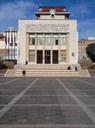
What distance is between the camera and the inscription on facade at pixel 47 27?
72.7 meters

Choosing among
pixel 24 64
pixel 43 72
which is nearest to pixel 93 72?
pixel 43 72

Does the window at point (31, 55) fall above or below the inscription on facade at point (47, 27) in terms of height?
below

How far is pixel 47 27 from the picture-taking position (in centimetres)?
7306

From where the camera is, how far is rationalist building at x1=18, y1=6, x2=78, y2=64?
2847 inches

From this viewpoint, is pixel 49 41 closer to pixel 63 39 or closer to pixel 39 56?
pixel 63 39

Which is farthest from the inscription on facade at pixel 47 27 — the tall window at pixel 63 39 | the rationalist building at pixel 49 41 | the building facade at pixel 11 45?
the building facade at pixel 11 45

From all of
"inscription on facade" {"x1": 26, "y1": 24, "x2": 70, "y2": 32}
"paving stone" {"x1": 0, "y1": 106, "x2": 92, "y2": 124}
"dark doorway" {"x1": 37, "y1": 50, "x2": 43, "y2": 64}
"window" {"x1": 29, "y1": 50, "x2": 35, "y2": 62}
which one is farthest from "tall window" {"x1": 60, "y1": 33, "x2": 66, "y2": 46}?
"paving stone" {"x1": 0, "y1": 106, "x2": 92, "y2": 124}

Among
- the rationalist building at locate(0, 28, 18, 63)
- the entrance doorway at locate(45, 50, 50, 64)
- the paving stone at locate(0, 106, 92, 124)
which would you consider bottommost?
the paving stone at locate(0, 106, 92, 124)

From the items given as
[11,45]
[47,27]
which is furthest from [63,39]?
[11,45]

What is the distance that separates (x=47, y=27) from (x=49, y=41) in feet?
10.7

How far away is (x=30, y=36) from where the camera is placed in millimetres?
72938

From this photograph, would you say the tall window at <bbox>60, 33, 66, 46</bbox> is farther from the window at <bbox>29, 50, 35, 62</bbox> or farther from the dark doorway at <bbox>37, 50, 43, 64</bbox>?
the window at <bbox>29, 50, 35, 62</bbox>

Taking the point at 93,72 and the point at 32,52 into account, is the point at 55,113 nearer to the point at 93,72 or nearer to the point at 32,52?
the point at 93,72

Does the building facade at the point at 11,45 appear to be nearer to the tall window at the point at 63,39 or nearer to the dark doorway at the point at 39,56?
the dark doorway at the point at 39,56
